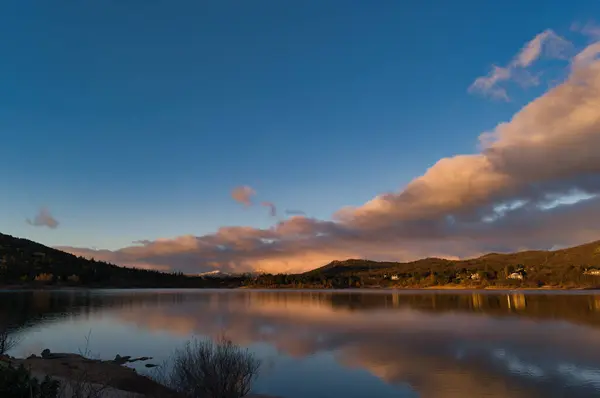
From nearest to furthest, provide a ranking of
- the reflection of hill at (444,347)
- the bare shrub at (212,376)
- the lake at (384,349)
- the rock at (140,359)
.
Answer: the bare shrub at (212,376), the lake at (384,349), the reflection of hill at (444,347), the rock at (140,359)

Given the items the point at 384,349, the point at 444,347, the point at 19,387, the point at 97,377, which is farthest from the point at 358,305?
the point at 19,387

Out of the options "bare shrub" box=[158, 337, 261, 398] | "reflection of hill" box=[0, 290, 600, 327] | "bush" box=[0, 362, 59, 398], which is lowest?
"reflection of hill" box=[0, 290, 600, 327]

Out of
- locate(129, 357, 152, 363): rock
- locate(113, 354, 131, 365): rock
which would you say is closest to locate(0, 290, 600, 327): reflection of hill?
locate(113, 354, 131, 365): rock

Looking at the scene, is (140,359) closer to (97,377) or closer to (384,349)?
(97,377)

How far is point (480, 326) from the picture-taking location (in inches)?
Result: 2207

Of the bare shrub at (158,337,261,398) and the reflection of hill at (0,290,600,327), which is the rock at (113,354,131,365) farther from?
the reflection of hill at (0,290,600,327)

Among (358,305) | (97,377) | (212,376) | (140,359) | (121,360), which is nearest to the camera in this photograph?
(212,376)

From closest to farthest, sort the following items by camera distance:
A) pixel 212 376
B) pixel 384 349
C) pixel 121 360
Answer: pixel 212 376 → pixel 121 360 → pixel 384 349

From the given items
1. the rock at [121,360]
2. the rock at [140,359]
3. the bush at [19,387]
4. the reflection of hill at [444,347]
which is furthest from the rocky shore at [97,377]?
the reflection of hill at [444,347]

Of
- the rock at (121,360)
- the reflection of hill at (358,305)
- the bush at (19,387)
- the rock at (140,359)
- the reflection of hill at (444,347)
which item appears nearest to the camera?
the bush at (19,387)

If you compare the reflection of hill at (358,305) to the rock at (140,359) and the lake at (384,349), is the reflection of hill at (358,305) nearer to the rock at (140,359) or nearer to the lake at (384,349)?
the lake at (384,349)

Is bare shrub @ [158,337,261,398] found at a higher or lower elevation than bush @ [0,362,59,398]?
lower

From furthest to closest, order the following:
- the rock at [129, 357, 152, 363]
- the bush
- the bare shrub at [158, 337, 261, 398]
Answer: the rock at [129, 357, 152, 363], the bare shrub at [158, 337, 261, 398], the bush

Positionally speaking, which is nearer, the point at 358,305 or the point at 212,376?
the point at 212,376
